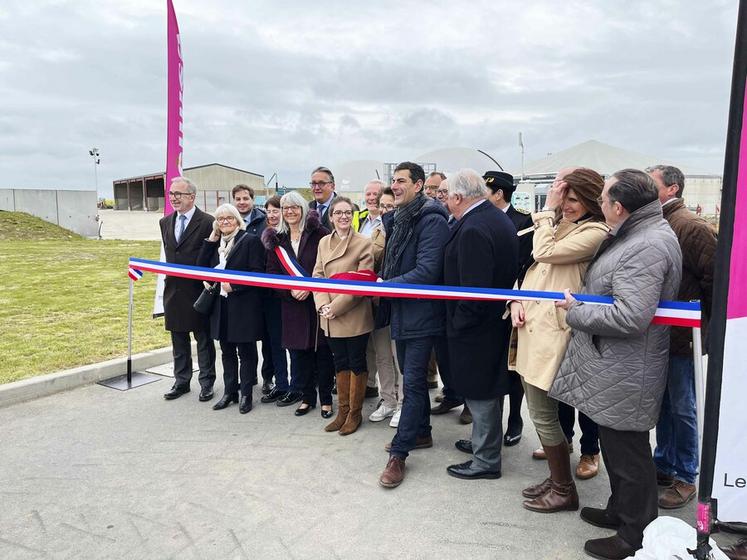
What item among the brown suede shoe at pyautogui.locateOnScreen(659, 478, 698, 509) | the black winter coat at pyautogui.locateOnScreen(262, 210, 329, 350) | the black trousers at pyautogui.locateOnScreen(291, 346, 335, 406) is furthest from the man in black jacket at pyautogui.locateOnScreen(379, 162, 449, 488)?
the brown suede shoe at pyautogui.locateOnScreen(659, 478, 698, 509)

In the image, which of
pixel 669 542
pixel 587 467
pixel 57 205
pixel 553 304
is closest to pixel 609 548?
pixel 669 542

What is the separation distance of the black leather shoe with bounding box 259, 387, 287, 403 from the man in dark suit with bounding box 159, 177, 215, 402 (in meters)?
0.57

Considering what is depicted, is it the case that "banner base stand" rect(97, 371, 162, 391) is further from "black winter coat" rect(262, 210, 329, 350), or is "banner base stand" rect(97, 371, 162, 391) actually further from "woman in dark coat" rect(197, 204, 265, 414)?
"black winter coat" rect(262, 210, 329, 350)

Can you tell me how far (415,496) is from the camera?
3555 millimetres

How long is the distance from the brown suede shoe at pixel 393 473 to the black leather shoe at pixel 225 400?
2021 millimetres

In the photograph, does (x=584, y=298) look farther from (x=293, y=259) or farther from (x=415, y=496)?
(x=293, y=259)

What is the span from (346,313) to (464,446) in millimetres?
1389

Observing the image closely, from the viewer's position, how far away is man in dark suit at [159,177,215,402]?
5395 millimetres

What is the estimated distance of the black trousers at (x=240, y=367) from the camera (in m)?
5.18

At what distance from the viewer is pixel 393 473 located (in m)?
3.72

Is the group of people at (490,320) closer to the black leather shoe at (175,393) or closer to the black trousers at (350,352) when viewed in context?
the black trousers at (350,352)

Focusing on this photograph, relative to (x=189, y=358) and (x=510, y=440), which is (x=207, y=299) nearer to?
(x=189, y=358)

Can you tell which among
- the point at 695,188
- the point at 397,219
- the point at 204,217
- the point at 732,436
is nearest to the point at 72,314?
the point at 204,217

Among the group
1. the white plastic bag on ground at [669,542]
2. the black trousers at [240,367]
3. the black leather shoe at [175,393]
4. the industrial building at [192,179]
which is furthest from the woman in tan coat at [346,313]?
the industrial building at [192,179]
